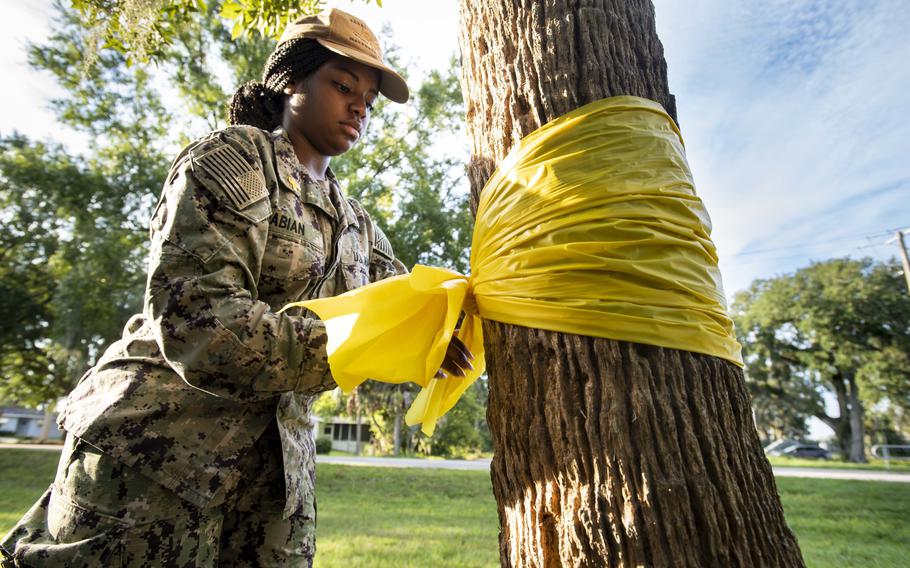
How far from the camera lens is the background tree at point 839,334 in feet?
105

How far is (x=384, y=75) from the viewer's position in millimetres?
2014

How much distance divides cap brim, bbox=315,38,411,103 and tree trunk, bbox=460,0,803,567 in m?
0.70

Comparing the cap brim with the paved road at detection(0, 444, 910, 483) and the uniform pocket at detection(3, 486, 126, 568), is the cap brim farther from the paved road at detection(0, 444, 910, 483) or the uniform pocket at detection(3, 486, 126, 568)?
the paved road at detection(0, 444, 910, 483)

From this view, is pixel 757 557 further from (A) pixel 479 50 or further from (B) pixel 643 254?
(A) pixel 479 50

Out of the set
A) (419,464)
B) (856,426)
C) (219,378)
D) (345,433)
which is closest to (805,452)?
(856,426)

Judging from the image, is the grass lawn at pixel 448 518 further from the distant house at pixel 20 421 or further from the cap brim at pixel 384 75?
the distant house at pixel 20 421

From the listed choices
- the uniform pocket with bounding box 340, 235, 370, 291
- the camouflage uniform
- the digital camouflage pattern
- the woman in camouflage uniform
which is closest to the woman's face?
the woman in camouflage uniform

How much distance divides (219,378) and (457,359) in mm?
642

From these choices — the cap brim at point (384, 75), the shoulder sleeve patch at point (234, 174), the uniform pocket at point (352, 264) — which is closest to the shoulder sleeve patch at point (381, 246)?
the uniform pocket at point (352, 264)

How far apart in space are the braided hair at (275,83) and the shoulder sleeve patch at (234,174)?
586mm

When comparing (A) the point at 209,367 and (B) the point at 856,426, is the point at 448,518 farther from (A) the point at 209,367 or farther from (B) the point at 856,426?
(B) the point at 856,426

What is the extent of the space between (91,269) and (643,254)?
14.9 metres

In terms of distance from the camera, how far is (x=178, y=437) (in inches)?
56.0

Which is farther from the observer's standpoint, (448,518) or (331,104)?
(448,518)
